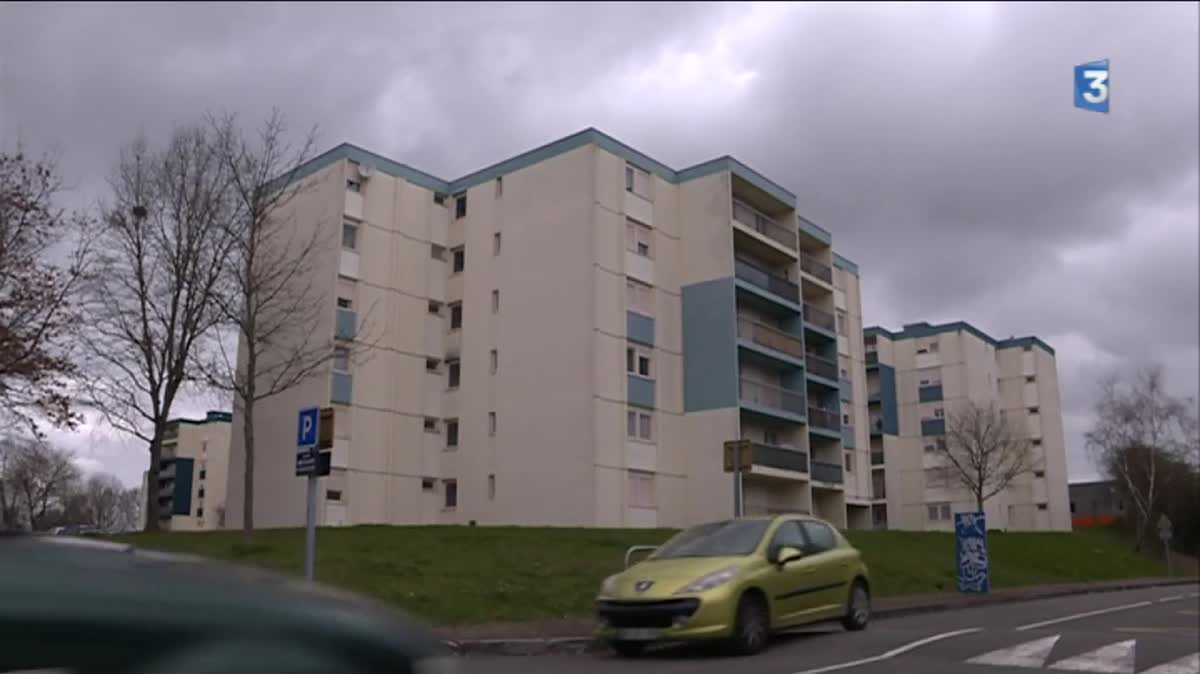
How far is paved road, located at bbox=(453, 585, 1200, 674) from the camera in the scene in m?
10.7

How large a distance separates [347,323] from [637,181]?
38.5 ft

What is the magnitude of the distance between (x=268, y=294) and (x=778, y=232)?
22.5m

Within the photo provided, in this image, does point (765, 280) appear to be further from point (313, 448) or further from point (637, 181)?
point (313, 448)

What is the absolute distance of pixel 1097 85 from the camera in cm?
1631

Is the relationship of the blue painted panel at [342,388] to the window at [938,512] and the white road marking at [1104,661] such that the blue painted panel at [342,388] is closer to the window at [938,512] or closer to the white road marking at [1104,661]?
the white road marking at [1104,661]

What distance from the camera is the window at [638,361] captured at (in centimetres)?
3811

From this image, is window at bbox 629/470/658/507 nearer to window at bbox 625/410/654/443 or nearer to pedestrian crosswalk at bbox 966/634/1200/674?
window at bbox 625/410/654/443

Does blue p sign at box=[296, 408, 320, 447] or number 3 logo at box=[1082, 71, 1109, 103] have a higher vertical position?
number 3 logo at box=[1082, 71, 1109, 103]

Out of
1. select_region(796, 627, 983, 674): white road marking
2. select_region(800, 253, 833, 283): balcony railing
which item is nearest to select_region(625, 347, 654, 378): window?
select_region(800, 253, 833, 283): balcony railing

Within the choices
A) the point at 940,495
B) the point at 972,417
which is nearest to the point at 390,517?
the point at 972,417

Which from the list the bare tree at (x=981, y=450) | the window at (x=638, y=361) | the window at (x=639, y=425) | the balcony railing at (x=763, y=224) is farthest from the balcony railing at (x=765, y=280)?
the bare tree at (x=981, y=450)

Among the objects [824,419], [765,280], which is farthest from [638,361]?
[824,419]

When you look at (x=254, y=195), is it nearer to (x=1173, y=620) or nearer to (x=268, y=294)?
(x=268, y=294)

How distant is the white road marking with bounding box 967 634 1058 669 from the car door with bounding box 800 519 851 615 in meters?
2.12
